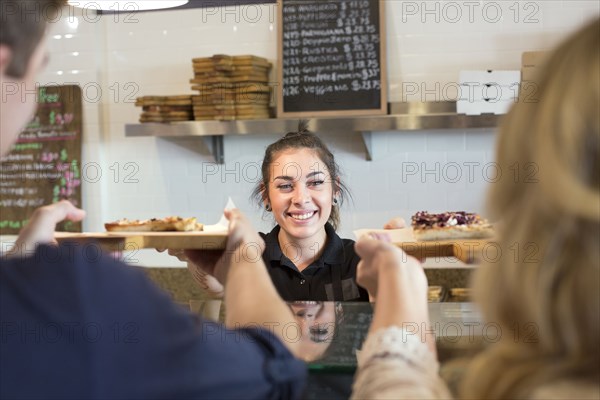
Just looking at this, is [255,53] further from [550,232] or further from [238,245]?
[550,232]

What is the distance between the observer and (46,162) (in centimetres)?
486

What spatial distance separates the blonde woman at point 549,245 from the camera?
89cm

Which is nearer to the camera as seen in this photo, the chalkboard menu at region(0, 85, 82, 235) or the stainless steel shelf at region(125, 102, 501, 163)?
the stainless steel shelf at region(125, 102, 501, 163)

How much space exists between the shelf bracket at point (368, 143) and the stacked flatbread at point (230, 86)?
A: 0.54 m

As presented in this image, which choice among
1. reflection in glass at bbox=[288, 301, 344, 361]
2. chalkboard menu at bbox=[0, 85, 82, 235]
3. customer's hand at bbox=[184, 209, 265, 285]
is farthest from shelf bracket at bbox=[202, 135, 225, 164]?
customer's hand at bbox=[184, 209, 265, 285]

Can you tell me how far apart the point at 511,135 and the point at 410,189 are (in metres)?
3.54

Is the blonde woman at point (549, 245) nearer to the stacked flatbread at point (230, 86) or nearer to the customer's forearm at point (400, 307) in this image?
the customer's forearm at point (400, 307)

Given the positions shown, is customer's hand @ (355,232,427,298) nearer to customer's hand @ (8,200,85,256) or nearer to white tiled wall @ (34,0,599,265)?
customer's hand @ (8,200,85,256)

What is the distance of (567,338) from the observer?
3.01 feet

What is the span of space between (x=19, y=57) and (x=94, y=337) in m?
0.31

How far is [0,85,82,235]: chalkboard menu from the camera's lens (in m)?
4.81

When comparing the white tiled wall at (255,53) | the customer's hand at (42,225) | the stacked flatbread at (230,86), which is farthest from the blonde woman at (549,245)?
the white tiled wall at (255,53)

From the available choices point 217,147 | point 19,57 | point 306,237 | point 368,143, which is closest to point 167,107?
point 217,147

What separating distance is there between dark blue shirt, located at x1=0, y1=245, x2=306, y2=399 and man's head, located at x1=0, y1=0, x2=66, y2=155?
151 mm
